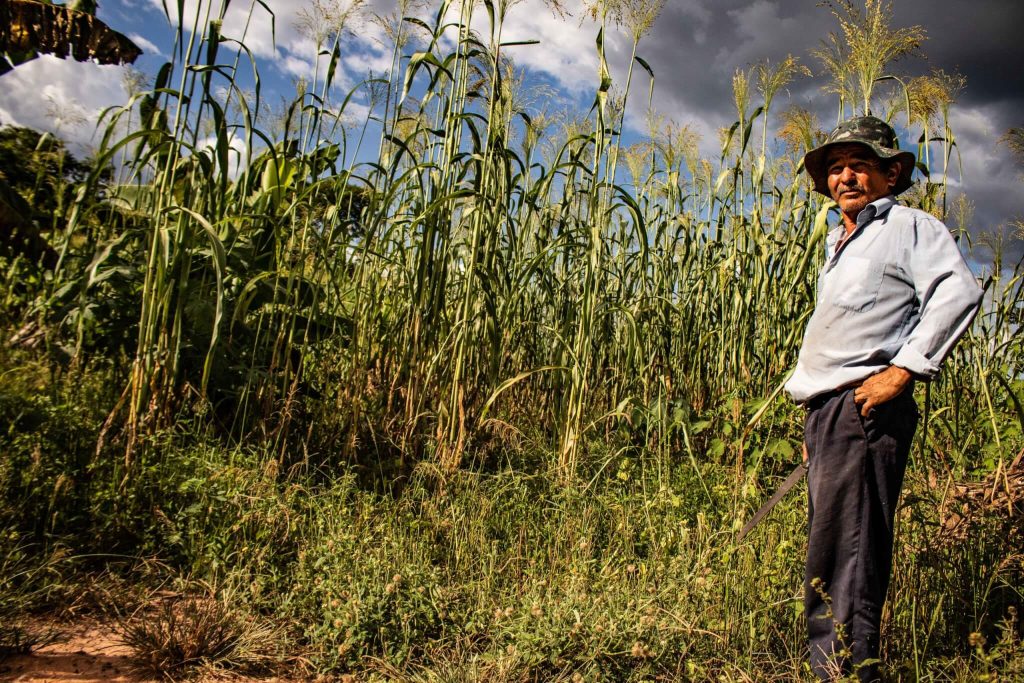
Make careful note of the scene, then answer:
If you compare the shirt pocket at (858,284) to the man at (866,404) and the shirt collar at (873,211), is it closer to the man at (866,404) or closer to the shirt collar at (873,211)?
the man at (866,404)

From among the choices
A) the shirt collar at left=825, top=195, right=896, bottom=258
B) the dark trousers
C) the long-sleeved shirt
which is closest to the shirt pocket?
the long-sleeved shirt

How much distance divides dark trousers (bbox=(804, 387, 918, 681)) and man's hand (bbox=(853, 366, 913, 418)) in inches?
1.7

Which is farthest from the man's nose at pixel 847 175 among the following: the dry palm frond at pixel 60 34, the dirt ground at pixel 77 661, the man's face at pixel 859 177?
the dry palm frond at pixel 60 34

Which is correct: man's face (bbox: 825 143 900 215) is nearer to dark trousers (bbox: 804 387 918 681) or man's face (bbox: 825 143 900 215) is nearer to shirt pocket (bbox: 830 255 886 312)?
shirt pocket (bbox: 830 255 886 312)

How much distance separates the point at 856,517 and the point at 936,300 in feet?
1.83

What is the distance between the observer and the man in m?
1.65

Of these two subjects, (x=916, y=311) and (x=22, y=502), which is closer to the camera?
(x=916, y=311)

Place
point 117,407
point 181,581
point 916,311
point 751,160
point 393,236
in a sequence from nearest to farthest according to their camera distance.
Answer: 1. point 916,311
2. point 181,581
3. point 117,407
4. point 393,236
5. point 751,160

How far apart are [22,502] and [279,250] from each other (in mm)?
1274

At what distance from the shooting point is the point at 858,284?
67.9 inches

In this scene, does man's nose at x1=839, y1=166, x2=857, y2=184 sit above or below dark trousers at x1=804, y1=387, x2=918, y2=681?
above

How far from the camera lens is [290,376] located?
304 cm

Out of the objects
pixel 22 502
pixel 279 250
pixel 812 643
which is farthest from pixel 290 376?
pixel 812 643

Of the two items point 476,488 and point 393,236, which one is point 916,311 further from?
point 393,236
